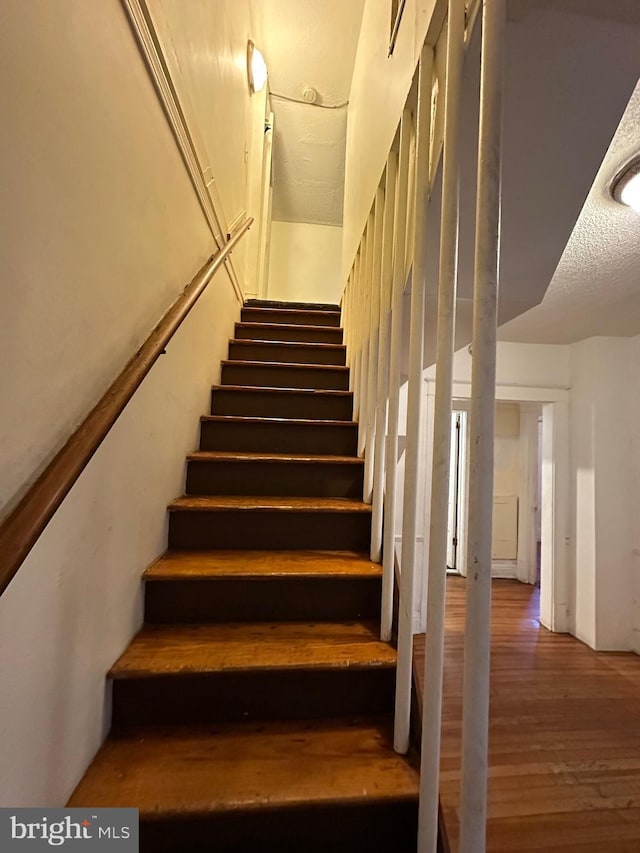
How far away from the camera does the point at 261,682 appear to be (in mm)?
1032

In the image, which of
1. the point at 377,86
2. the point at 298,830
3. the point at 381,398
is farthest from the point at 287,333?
the point at 298,830

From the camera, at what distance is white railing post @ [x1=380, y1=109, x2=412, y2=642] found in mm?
1146

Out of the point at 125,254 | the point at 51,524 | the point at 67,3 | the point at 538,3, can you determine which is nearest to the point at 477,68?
the point at 538,3

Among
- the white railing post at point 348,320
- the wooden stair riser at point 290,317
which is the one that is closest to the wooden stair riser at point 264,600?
the white railing post at point 348,320

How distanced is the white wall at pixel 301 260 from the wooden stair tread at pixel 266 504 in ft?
14.3

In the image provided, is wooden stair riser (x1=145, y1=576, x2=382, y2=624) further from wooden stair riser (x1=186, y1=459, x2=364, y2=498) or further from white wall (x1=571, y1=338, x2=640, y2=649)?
white wall (x1=571, y1=338, x2=640, y2=649)

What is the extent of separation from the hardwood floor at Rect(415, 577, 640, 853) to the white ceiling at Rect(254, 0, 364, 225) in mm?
4639

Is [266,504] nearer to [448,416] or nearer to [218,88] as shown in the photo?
[448,416]

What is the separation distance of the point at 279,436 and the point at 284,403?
0.91ft

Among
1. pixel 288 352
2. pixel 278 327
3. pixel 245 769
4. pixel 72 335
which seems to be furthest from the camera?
pixel 278 327

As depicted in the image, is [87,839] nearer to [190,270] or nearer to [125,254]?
[125,254]

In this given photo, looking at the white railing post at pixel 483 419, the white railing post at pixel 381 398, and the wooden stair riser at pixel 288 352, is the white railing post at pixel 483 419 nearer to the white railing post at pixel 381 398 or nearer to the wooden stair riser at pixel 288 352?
the white railing post at pixel 381 398

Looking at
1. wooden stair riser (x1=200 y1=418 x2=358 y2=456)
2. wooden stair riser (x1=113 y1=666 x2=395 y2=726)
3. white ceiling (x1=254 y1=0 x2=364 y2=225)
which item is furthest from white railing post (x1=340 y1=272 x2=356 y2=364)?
white ceiling (x1=254 y1=0 x2=364 y2=225)

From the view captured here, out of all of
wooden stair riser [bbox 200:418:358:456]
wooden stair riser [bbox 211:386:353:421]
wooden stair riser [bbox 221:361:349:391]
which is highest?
wooden stair riser [bbox 221:361:349:391]
